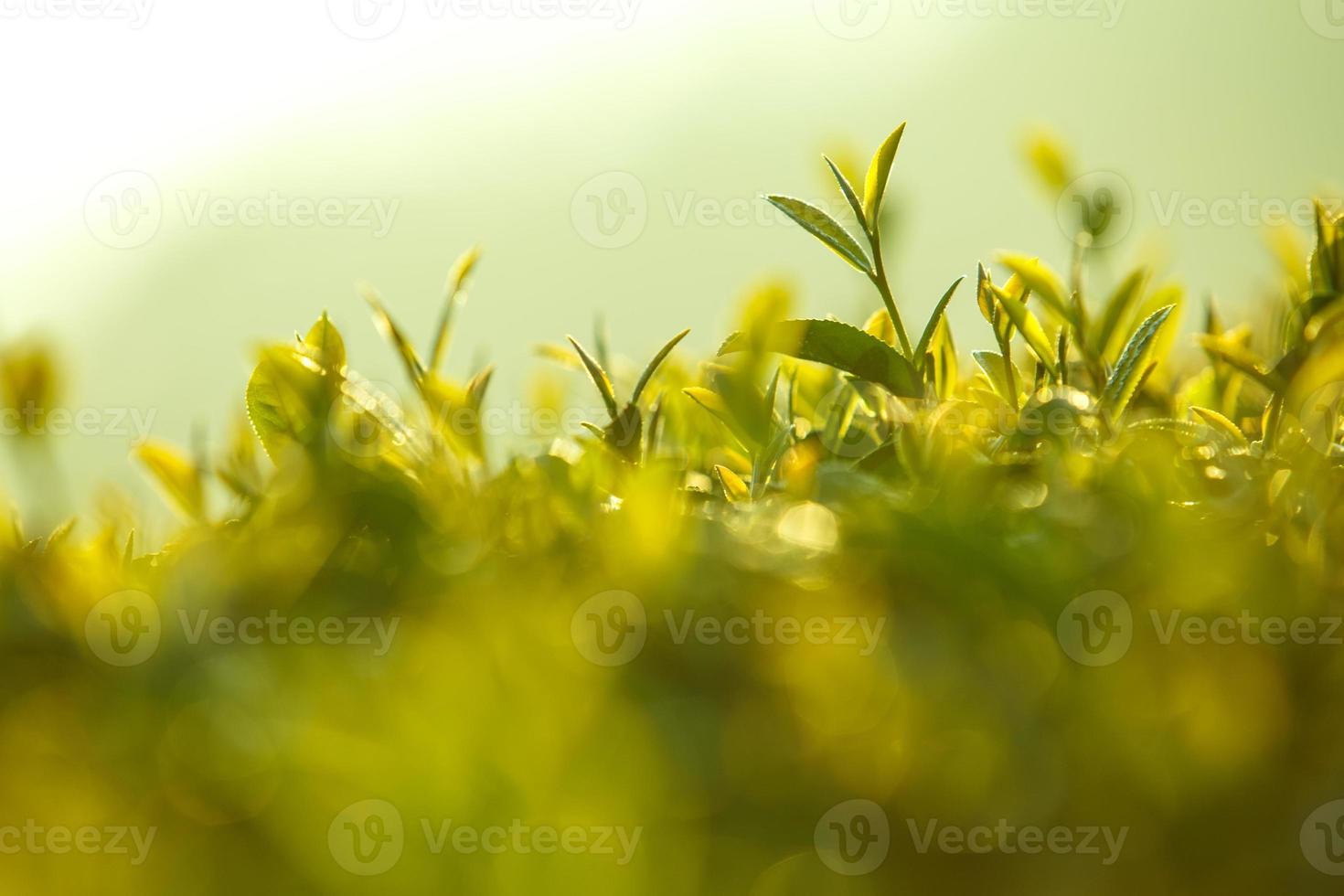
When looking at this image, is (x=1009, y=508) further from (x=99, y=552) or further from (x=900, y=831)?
(x=99, y=552)

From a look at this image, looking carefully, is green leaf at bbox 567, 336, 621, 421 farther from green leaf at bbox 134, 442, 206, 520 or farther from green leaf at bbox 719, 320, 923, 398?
green leaf at bbox 134, 442, 206, 520

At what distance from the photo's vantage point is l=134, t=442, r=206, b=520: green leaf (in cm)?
82

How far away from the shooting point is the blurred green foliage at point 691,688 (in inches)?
21.4

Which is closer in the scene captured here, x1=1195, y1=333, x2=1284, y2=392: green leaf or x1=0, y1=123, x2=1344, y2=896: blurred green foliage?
→ x1=0, y1=123, x2=1344, y2=896: blurred green foliage

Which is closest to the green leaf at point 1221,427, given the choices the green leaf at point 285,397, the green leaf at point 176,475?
the green leaf at point 285,397

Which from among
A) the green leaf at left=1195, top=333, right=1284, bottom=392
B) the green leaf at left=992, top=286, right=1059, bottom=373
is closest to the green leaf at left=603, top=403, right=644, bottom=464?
the green leaf at left=992, top=286, right=1059, bottom=373

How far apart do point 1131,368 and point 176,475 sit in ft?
2.48

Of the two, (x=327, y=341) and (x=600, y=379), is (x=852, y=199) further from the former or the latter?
(x=327, y=341)

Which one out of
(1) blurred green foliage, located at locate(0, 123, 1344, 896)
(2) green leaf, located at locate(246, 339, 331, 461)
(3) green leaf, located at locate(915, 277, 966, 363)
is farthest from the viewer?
(3) green leaf, located at locate(915, 277, 966, 363)

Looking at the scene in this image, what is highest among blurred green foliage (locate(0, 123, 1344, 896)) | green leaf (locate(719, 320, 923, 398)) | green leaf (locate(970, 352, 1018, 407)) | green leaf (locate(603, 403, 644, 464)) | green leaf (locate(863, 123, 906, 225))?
green leaf (locate(863, 123, 906, 225))

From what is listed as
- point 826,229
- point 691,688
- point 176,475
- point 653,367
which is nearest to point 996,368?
point 826,229

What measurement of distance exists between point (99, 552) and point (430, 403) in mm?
256

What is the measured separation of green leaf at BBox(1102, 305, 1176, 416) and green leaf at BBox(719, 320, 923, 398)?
0.14 metres

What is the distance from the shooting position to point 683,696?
570 mm
